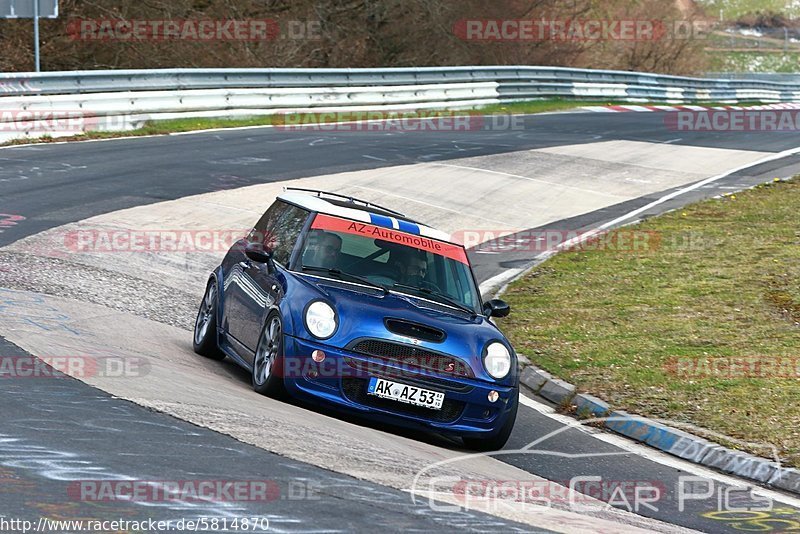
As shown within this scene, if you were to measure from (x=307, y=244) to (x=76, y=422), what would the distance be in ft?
10.4

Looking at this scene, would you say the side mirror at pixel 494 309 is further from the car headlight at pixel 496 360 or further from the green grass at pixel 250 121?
the green grass at pixel 250 121

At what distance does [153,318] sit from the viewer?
38.7 feet

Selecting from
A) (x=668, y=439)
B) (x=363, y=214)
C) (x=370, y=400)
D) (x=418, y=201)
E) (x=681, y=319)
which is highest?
(x=363, y=214)

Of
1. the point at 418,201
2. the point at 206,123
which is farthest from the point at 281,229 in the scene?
the point at 206,123

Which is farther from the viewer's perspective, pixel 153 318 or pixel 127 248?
pixel 127 248

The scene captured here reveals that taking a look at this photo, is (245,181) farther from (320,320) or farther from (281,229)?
(320,320)

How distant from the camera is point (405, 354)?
337 inches

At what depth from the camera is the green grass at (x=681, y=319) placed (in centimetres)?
1032

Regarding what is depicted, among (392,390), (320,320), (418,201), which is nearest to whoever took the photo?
(392,390)

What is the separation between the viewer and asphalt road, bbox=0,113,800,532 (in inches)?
263

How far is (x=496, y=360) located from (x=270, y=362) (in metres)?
1.67

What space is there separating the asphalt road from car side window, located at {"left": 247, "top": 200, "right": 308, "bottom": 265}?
7.91 ft

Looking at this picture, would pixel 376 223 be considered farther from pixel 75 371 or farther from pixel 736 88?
pixel 736 88

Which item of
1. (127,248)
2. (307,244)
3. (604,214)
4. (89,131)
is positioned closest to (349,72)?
(89,131)
